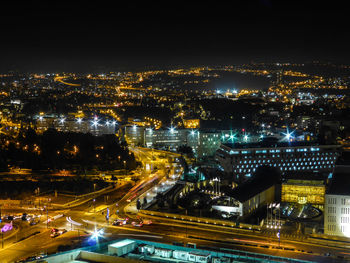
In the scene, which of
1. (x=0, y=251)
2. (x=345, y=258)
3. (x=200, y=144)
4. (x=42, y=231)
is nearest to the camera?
(x=345, y=258)

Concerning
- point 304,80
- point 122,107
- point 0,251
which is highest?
point 304,80

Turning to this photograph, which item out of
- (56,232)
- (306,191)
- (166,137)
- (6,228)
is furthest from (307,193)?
(166,137)

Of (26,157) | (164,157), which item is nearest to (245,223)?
(164,157)

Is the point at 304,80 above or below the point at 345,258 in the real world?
above

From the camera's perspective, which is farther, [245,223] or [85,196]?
[85,196]

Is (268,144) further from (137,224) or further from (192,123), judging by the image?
(192,123)

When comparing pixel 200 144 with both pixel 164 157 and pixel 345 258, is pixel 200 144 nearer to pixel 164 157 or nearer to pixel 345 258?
pixel 164 157

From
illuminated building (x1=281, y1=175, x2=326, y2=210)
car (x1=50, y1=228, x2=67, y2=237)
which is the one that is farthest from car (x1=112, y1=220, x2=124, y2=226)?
illuminated building (x1=281, y1=175, x2=326, y2=210)
